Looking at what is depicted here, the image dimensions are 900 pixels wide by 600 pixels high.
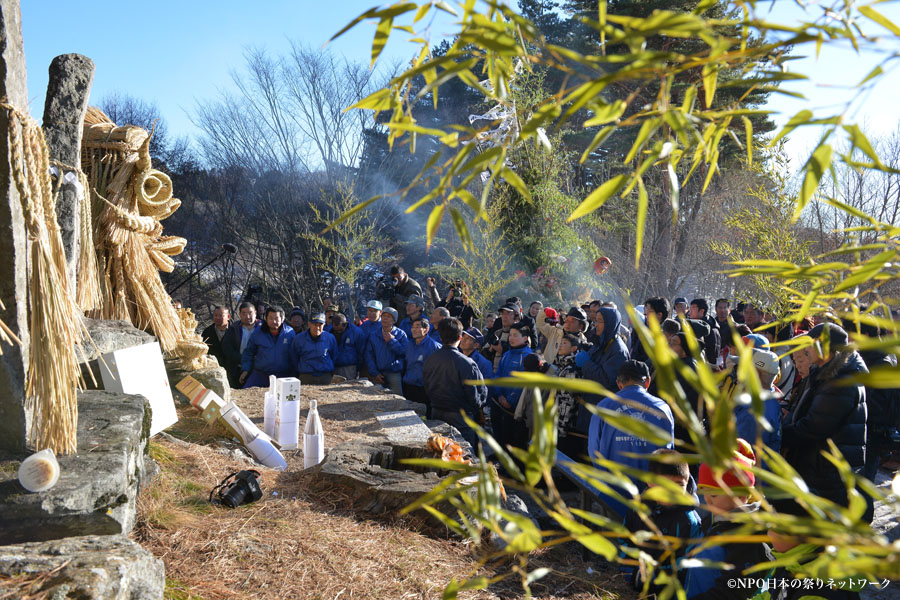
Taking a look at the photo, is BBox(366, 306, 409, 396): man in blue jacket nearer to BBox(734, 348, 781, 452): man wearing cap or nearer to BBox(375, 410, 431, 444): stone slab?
BBox(375, 410, 431, 444): stone slab

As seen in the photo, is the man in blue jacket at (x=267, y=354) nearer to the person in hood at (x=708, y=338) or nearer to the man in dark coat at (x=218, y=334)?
the man in dark coat at (x=218, y=334)

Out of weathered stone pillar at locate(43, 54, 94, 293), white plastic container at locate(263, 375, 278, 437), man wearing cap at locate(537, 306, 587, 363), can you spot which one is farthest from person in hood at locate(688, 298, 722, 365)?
weathered stone pillar at locate(43, 54, 94, 293)

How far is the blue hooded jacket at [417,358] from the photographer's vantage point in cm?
858

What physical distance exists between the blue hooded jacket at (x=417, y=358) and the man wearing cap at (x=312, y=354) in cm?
115

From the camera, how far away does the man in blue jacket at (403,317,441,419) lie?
8.54 metres

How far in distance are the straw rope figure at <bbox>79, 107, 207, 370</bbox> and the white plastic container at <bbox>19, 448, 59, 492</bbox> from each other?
2.27 metres

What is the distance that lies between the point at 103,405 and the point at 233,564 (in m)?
1.11

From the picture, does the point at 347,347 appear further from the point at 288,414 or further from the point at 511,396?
the point at 288,414

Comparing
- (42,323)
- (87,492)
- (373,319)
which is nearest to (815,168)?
(87,492)

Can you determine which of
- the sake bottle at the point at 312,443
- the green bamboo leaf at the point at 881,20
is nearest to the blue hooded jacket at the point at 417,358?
the sake bottle at the point at 312,443

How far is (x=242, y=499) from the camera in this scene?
3701 millimetres

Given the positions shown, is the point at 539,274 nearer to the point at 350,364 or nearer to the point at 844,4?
the point at 350,364

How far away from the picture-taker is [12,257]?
2605mm

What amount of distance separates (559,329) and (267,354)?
13.5 feet
